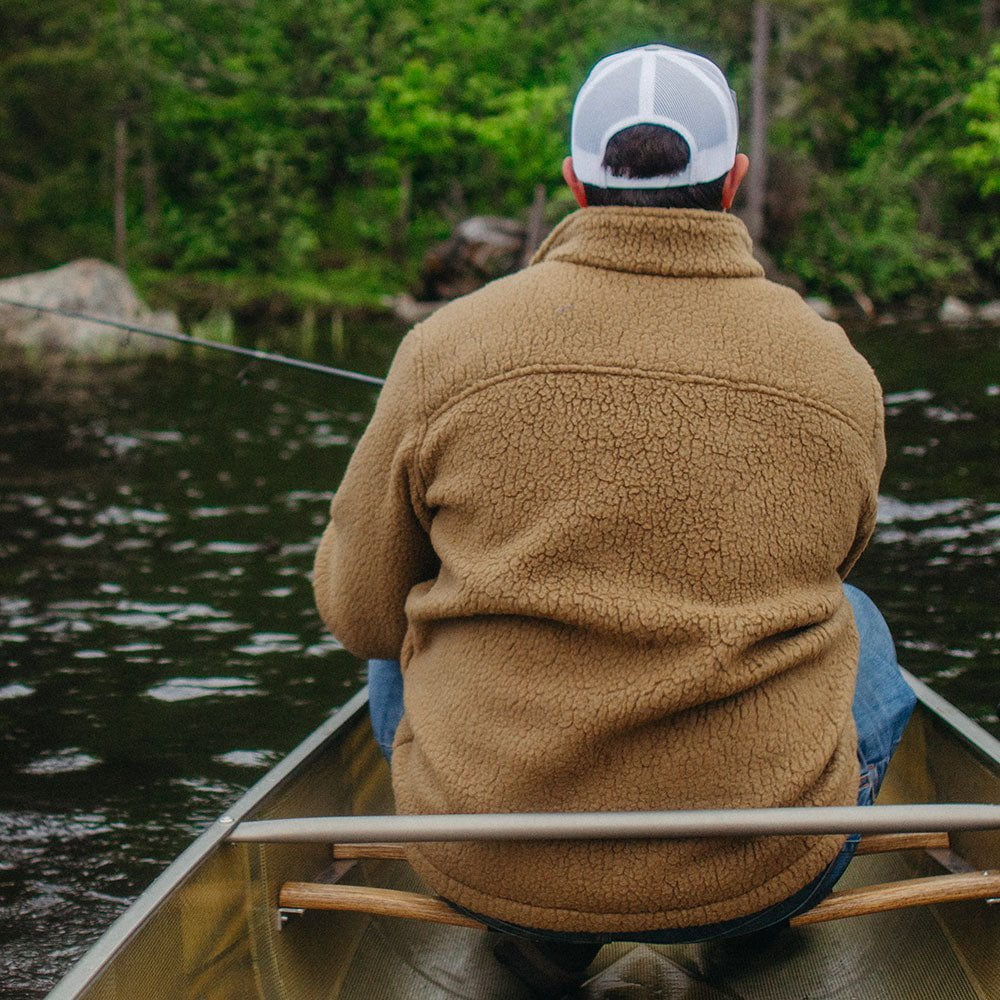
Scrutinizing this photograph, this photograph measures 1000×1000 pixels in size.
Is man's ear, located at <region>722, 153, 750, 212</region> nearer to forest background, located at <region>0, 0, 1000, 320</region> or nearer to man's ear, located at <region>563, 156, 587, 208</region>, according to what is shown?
man's ear, located at <region>563, 156, 587, 208</region>

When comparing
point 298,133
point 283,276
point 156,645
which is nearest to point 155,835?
point 156,645

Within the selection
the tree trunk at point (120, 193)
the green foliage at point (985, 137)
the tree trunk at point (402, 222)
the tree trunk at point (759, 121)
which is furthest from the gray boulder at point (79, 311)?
the green foliage at point (985, 137)

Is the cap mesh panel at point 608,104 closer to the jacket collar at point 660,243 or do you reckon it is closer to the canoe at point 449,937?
the jacket collar at point 660,243

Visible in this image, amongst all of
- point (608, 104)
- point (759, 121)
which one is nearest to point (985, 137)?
point (759, 121)

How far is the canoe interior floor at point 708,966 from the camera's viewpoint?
8.17 feet

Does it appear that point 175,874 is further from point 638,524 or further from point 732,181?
point 732,181

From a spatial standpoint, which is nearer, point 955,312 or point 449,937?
point 449,937

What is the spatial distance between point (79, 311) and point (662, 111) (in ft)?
61.3

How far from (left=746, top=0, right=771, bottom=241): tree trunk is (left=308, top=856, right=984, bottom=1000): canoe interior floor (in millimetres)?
24779

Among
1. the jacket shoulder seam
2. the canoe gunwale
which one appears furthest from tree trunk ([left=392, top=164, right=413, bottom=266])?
the jacket shoulder seam

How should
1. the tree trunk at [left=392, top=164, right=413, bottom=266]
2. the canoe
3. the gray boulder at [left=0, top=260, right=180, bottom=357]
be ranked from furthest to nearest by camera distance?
the tree trunk at [left=392, top=164, right=413, bottom=266]
the gray boulder at [left=0, top=260, right=180, bottom=357]
the canoe

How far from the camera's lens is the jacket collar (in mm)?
1793

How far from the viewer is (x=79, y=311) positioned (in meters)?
19.2

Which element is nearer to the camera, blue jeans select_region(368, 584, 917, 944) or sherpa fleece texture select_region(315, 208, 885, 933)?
sherpa fleece texture select_region(315, 208, 885, 933)
